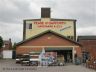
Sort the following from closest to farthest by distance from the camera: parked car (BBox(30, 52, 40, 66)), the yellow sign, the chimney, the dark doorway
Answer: parked car (BBox(30, 52, 40, 66)) → the dark doorway → the yellow sign → the chimney

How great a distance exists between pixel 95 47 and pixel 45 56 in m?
26.6

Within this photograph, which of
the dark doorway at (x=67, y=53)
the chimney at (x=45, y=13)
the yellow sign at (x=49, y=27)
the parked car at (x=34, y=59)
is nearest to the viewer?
the parked car at (x=34, y=59)

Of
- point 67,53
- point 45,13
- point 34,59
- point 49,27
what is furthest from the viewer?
point 45,13

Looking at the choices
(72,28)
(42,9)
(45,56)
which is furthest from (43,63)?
(42,9)

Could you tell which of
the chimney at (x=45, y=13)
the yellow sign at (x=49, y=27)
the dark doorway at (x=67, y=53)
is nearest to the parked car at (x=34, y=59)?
the dark doorway at (x=67, y=53)

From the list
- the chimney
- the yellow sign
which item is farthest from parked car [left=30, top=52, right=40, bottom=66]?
the chimney

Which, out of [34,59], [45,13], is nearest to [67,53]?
[34,59]

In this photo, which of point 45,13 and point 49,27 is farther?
point 45,13

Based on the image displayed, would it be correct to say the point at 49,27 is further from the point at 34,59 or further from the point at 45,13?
the point at 34,59

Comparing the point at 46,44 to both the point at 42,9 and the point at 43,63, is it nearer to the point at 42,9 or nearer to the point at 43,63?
the point at 43,63

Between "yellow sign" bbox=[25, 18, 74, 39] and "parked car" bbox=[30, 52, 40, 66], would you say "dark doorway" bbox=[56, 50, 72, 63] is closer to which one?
"yellow sign" bbox=[25, 18, 74, 39]

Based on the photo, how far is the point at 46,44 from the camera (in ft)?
179

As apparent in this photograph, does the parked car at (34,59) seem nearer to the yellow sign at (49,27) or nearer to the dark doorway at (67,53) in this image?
the dark doorway at (67,53)

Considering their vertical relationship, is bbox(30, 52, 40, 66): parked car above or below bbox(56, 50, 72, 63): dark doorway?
below
